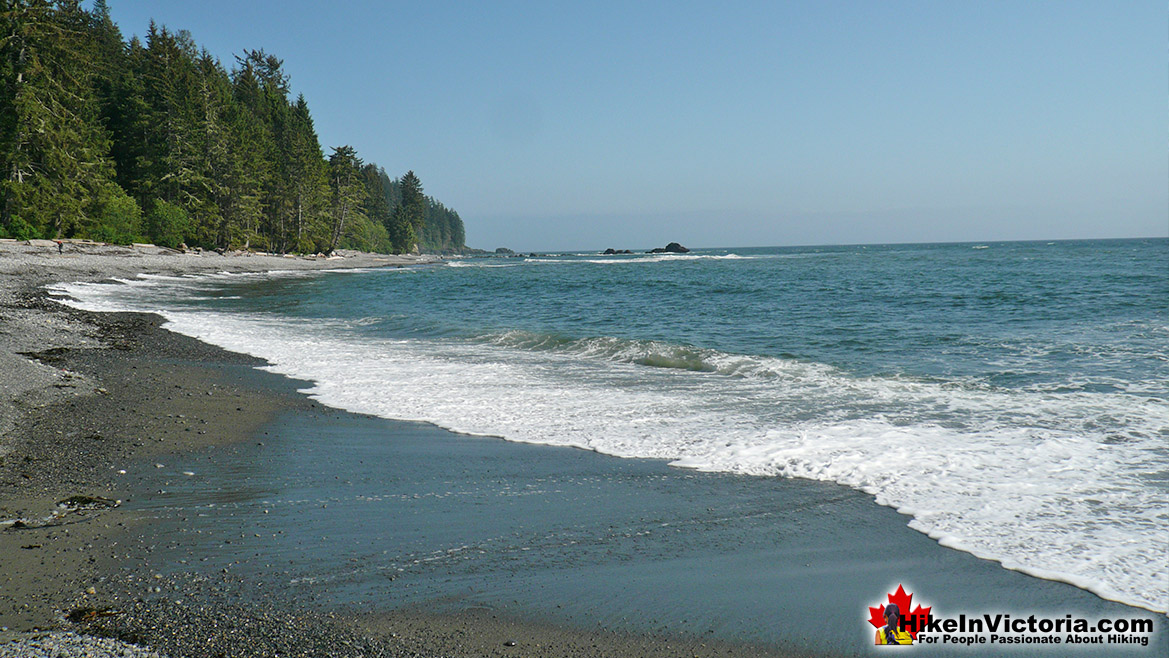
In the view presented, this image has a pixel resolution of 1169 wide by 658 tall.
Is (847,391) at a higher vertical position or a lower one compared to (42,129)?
lower

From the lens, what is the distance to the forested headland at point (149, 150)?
34031 mm

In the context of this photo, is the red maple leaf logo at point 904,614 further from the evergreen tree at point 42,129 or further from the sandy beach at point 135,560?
the evergreen tree at point 42,129

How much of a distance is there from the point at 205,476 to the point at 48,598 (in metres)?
2.09

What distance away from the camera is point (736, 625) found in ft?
10.2

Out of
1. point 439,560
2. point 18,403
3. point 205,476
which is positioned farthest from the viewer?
point 18,403

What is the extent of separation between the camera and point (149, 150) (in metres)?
47.2

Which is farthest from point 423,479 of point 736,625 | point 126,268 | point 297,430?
point 126,268

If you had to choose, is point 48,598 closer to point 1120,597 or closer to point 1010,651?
point 1010,651

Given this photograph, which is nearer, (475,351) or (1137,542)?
(1137,542)

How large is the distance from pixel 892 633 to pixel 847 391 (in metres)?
6.32

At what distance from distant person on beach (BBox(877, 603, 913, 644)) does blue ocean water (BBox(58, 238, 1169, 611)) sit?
1.09 m

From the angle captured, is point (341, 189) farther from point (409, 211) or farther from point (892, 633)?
point (892, 633)

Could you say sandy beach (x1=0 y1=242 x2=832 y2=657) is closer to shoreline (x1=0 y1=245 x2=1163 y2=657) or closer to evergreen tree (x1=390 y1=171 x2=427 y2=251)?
shoreline (x1=0 y1=245 x2=1163 y2=657)

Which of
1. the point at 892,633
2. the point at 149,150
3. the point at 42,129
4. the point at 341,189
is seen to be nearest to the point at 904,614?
the point at 892,633
